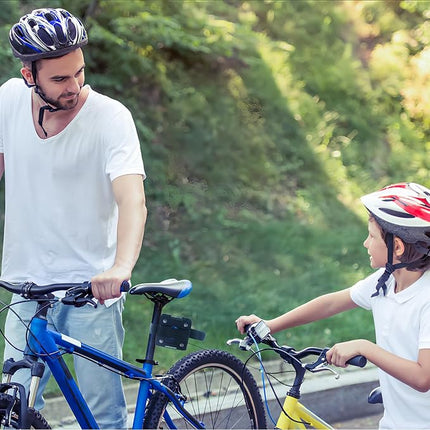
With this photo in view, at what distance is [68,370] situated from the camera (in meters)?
3.55

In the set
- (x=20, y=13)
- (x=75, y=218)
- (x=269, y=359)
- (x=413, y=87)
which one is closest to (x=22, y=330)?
(x=75, y=218)

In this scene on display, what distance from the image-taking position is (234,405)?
13.3 ft

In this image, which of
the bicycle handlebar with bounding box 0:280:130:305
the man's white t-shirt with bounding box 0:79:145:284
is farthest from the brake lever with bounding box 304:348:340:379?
the man's white t-shirt with bounding box 0:79:145:284

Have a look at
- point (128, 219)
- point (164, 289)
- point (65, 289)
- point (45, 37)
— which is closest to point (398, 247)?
point (164, 289)

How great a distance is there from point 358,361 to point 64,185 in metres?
1.34

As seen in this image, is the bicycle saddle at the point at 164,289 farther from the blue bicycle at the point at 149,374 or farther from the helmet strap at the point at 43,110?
the helmet strap at the point at 43,110

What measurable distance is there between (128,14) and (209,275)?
282 centimetres

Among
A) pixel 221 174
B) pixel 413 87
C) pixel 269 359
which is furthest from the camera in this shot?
pixel 413 87

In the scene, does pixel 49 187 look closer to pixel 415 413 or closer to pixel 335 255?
pixel 415 413

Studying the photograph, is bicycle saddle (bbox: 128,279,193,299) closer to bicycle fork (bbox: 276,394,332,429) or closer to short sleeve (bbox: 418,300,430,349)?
bicycle fork (bbox: 276,394,332,429)

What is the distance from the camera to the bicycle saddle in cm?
358

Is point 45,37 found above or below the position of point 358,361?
above

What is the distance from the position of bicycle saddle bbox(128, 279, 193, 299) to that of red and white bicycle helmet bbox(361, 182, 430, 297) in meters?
0.75

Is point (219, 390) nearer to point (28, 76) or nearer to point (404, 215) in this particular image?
point (404, 215)
